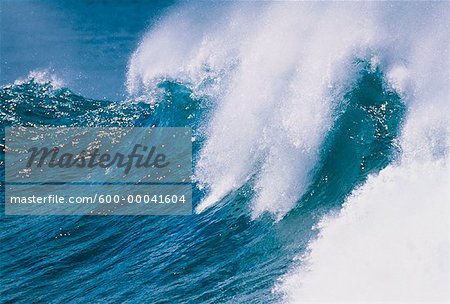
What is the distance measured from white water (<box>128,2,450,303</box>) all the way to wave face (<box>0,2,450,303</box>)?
0.03 meters

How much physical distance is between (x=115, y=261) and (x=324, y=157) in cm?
408

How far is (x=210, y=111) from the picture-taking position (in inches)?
545

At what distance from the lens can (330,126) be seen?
34.0ft

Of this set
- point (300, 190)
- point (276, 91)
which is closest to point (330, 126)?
point (300, 190)

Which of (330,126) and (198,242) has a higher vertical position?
(330,126)

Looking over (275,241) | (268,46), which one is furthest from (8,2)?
(275,241)

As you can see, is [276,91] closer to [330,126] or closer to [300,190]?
[330,126]

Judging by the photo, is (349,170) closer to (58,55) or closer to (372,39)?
(372,39)

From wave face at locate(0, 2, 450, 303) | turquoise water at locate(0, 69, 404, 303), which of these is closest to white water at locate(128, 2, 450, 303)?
wave face at locate(0, 2, 450, 303)

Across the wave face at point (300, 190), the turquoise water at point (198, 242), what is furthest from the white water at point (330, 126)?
the turquoise water at point (198, 242)

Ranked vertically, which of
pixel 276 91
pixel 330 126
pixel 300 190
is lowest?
pixel 300 190

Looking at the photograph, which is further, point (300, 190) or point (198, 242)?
point (300, 190)

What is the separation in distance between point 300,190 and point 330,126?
144 cm

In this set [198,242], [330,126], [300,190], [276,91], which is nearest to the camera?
[198,242]
